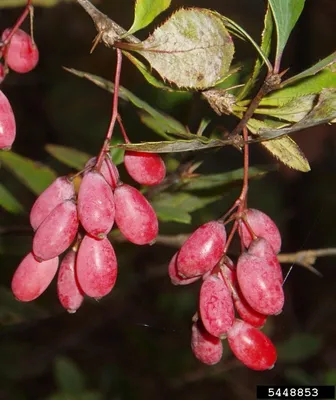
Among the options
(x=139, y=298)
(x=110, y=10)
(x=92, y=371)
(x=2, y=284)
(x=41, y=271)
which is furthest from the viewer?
(x=110, y=10)

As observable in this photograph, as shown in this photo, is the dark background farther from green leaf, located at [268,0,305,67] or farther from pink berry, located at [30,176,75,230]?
green leaf, located at [268,0,305,67]

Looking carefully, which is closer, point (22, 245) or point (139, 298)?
point (22, 245)

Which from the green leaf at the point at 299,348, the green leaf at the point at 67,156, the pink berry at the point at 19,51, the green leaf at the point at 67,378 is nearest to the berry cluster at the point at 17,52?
the pink berry at the point at 19,51

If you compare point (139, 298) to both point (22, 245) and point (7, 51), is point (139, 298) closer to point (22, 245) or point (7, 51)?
point (22, 245)

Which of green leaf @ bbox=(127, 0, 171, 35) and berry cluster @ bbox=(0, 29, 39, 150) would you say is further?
berry cluster @ bbox=(0, 29, 39, 150)

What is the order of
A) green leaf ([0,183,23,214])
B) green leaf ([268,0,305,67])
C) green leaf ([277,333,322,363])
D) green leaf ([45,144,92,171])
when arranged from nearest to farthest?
green leaf ([268,0,305,67]) < green leaf ([0,183,23,214]) < green leaf ([45,144,92,171]) < green leaf ([277,333,322,363])

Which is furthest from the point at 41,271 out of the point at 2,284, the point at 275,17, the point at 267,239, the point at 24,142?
the point at 24,142

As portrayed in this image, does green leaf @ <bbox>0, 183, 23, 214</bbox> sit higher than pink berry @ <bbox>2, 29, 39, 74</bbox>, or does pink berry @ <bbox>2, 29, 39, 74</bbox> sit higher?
pink berry @ <bbox>2, 29, 39, 74</bbox>

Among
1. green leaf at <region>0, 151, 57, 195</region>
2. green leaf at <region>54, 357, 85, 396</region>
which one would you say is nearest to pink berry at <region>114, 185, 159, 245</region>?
green leaf at <region>0, 151, 57, 195</region>
